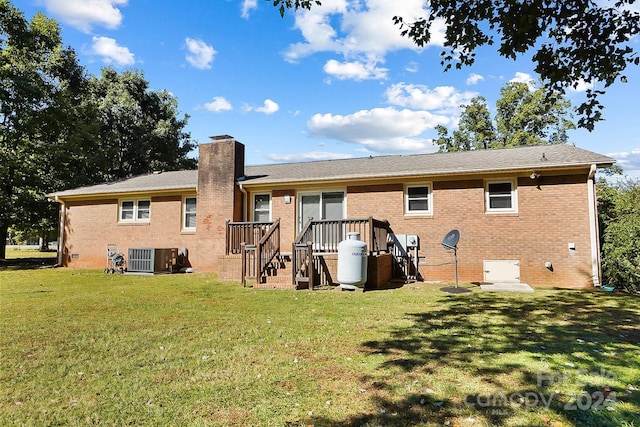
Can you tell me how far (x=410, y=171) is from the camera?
11375 mm

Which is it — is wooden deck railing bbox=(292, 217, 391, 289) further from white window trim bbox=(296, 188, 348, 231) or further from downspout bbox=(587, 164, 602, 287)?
downspout bbox=(587, 164, 602, 287)

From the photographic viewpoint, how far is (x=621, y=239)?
9.46 meters

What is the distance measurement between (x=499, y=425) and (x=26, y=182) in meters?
23.7

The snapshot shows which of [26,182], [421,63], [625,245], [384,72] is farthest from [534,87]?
[26,182]

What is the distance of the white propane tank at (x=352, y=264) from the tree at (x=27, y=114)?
58.6 feet

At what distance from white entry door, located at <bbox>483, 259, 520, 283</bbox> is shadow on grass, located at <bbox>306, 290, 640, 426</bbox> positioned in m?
3.77

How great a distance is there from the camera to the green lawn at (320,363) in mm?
2840

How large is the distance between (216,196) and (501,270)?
9818 mm

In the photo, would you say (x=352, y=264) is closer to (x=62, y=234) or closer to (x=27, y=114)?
(x=62, y=234)

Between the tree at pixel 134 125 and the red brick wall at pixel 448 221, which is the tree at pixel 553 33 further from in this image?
the tree at pixel 134 125

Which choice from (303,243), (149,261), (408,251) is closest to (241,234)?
(303,243)

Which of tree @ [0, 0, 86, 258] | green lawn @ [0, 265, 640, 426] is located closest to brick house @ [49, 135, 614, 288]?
green lawn @ [0, 265, 640, 426]

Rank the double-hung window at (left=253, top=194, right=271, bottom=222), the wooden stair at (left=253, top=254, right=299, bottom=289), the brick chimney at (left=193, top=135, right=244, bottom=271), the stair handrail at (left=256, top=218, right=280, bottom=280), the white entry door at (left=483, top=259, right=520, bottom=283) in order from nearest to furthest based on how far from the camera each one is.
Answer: the wooden stair at (left=253, top=254, right=299, bottom=289)
the stair handrail at (left=256, top=218, right=280, bottom=280)
the white entry door at (left=483, top=259, right=520, bottom=283)
the brick chimney at (left=193, top=135, right=244, bottom=271)
the double-hung window at (left=253, top=194, right=271, bottom=222)

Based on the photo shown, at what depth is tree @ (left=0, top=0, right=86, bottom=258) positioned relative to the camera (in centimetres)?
1830
